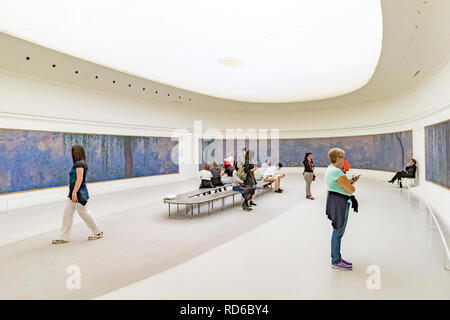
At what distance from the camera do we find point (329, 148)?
62.8 ft

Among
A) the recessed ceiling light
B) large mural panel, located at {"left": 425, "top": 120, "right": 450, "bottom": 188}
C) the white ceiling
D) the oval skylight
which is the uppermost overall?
the recessed ceiling light

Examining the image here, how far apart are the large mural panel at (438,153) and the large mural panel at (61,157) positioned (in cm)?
1262

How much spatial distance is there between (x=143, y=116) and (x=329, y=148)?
13.8m

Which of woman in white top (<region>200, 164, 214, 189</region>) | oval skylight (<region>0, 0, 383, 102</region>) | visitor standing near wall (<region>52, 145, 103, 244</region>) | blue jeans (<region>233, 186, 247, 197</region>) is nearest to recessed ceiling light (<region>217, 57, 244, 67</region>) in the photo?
oval skylight (<region>0, 0, 383, 102</region>)

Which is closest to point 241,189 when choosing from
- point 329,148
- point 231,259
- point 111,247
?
point 231,259

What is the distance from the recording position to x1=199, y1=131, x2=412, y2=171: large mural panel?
13.2 meters

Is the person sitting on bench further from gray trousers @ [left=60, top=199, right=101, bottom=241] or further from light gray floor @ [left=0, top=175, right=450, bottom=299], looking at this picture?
gray trousers @ [left=60, top=199, right=101, bottom=241]

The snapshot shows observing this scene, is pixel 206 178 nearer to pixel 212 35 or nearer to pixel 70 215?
pixel 212 35

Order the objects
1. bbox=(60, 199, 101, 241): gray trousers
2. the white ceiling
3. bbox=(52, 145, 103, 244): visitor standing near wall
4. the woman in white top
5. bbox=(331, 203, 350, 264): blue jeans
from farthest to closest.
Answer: the woman in white top → the white ceiling → bbox=(60, 199, 101, 241): gray trousers → bbox=(52, 145, 103, 244): visitor standing near wall → bbox=(331, 203, 350, 264): blue jeans

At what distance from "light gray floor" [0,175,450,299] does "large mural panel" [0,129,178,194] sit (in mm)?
2679

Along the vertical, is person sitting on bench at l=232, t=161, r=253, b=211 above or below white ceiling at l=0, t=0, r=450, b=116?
below

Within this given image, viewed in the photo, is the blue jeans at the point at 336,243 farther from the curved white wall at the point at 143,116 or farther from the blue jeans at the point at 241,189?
the curved white wall at the point at 143,116
